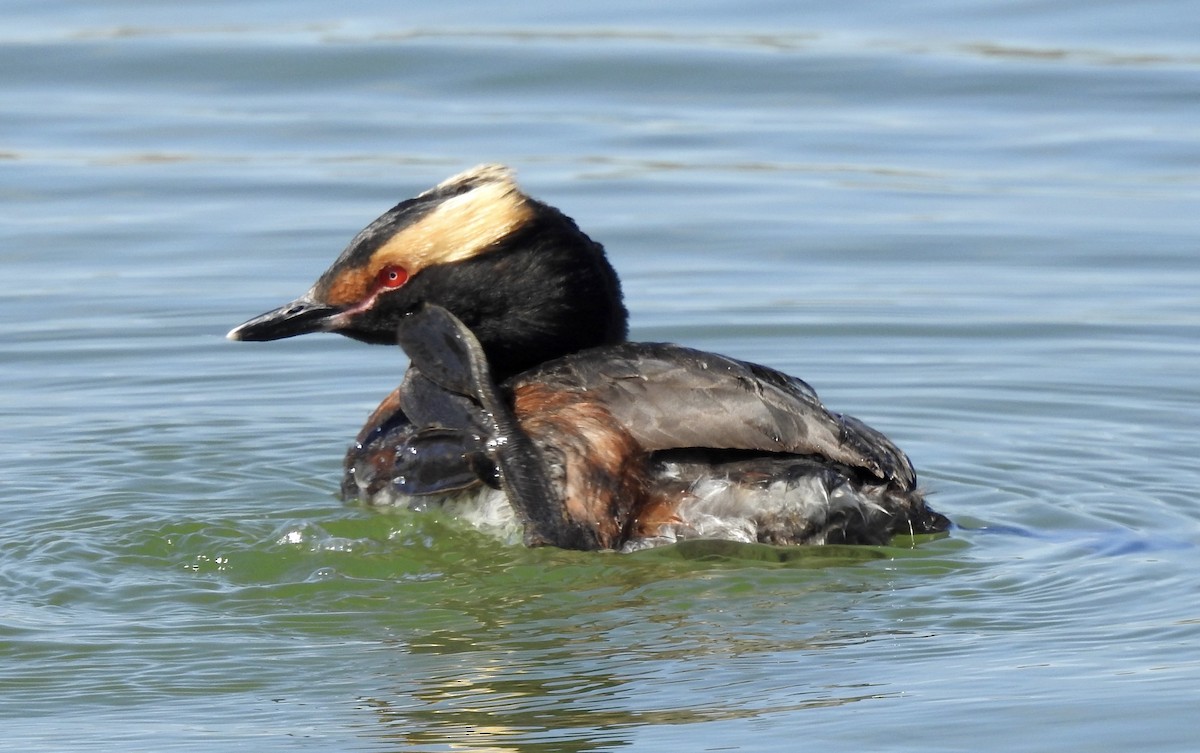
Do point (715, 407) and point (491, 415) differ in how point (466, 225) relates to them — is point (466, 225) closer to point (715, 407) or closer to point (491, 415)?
point (491, 415)

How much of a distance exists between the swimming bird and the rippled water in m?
0.14

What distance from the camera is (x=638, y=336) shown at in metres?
9.50

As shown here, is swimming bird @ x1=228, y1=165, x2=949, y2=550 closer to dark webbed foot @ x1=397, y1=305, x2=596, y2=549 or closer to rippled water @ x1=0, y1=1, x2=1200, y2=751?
dark webbed foot @ x1=397, y1=305, x2=596, y2=549

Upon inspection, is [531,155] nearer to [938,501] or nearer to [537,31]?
[537,31]

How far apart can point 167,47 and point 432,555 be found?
29.9ft

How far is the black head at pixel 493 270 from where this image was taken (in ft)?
21.8

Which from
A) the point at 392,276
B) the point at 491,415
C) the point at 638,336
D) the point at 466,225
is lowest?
the point at 638,336

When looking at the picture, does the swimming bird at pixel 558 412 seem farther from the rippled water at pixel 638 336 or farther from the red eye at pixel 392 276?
the rippled water at pixel 638 336

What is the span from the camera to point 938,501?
719 cm

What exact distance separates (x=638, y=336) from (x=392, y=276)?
2.86m

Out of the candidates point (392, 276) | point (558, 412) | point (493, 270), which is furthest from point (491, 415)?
point (392, 276)

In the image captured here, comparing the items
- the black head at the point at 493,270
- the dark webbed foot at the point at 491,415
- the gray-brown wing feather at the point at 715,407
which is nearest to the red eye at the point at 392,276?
the black head at the point at 493,270

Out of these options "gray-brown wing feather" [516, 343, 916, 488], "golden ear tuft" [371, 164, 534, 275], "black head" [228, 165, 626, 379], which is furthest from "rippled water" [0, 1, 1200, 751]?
"golden ear tuft" [371, 164, 534, 275]

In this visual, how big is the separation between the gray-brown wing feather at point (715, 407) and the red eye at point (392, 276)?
Result: 678 millimetres
